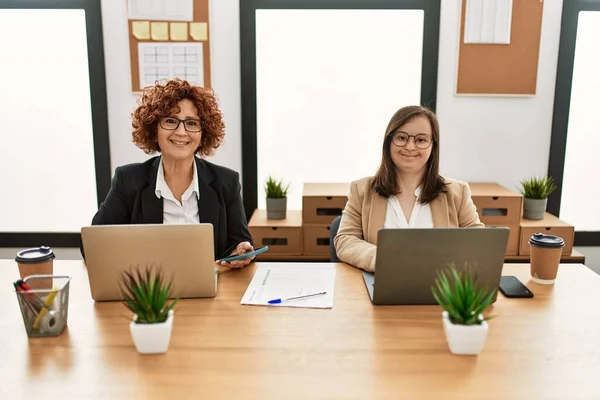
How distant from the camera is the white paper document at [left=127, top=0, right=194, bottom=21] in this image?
10.6ft

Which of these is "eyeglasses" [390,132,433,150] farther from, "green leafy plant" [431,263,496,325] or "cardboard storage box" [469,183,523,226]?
"cardboard storage box" [469,183,523,226]

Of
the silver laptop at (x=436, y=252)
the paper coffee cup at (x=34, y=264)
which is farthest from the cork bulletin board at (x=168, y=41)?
the silver laptop at (x=436, y=252)

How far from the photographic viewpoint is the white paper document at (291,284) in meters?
1.49

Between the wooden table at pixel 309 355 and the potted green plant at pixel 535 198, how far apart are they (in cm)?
181

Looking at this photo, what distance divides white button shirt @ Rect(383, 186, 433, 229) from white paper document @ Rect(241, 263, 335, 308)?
0.35 metres

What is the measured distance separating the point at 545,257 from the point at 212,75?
2.41m

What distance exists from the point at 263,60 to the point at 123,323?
2430mm

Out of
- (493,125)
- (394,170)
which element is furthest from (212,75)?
(493,125)

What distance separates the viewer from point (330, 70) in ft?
11.2

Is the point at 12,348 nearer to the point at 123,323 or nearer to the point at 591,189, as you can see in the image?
the point at 123,323

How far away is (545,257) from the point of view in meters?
1.62

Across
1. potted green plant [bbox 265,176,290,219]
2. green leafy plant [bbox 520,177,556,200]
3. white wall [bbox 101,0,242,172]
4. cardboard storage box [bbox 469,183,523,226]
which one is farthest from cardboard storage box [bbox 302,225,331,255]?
green leafy plant [bbox 520,177,556,200]

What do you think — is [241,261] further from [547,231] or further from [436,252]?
[547,231]

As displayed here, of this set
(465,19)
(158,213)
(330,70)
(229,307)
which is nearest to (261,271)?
(229,307)
